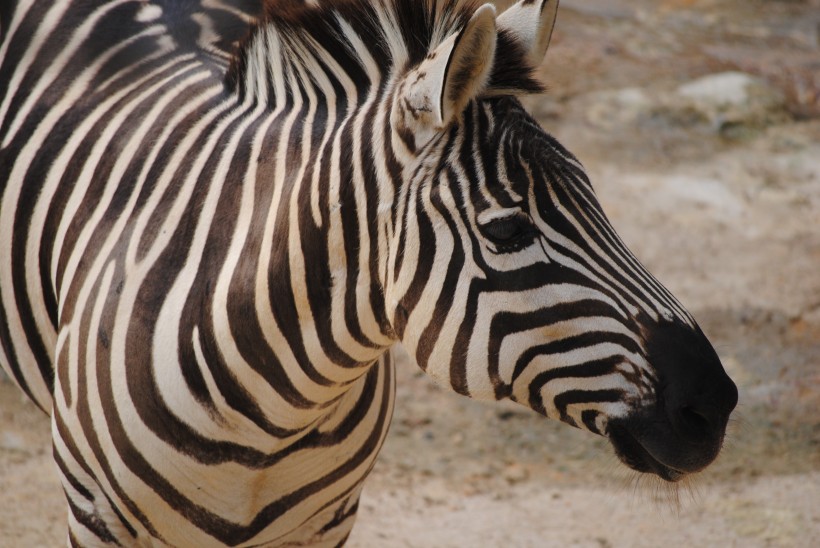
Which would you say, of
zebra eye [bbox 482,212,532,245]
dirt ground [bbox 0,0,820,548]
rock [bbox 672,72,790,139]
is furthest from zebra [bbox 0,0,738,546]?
rock [bbox 672,72,790,139]

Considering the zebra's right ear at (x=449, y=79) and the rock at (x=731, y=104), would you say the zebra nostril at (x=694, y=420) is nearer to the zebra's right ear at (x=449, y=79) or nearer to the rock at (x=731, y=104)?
the zebra's right ear at (x=449, y=79)

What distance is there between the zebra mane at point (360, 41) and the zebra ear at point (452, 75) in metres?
0.09

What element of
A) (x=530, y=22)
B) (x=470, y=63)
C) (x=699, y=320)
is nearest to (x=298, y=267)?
(x=470, y=63)

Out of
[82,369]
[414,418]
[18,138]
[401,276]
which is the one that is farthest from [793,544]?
[18,138]

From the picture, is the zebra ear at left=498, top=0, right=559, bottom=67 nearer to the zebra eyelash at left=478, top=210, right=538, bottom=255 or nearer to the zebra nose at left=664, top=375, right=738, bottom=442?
the zebra eyelash at left=478, top=210, right=538, bottom=255

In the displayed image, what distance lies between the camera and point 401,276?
2.15m

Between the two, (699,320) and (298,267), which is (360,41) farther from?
(699,320)

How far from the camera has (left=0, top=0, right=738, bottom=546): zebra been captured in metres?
2.09

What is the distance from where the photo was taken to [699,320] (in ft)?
19.6

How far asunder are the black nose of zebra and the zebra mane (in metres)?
0.70

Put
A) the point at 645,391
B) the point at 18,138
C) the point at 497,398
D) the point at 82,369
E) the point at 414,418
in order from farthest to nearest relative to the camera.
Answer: the point at 414,418 < the point at 18,138 < the point at 82,369 < the point at 497,398 < the point at 645,391

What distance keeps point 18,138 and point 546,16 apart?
5.62 feet

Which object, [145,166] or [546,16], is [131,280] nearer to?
[145,166]

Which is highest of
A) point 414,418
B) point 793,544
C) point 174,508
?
point 174,508
